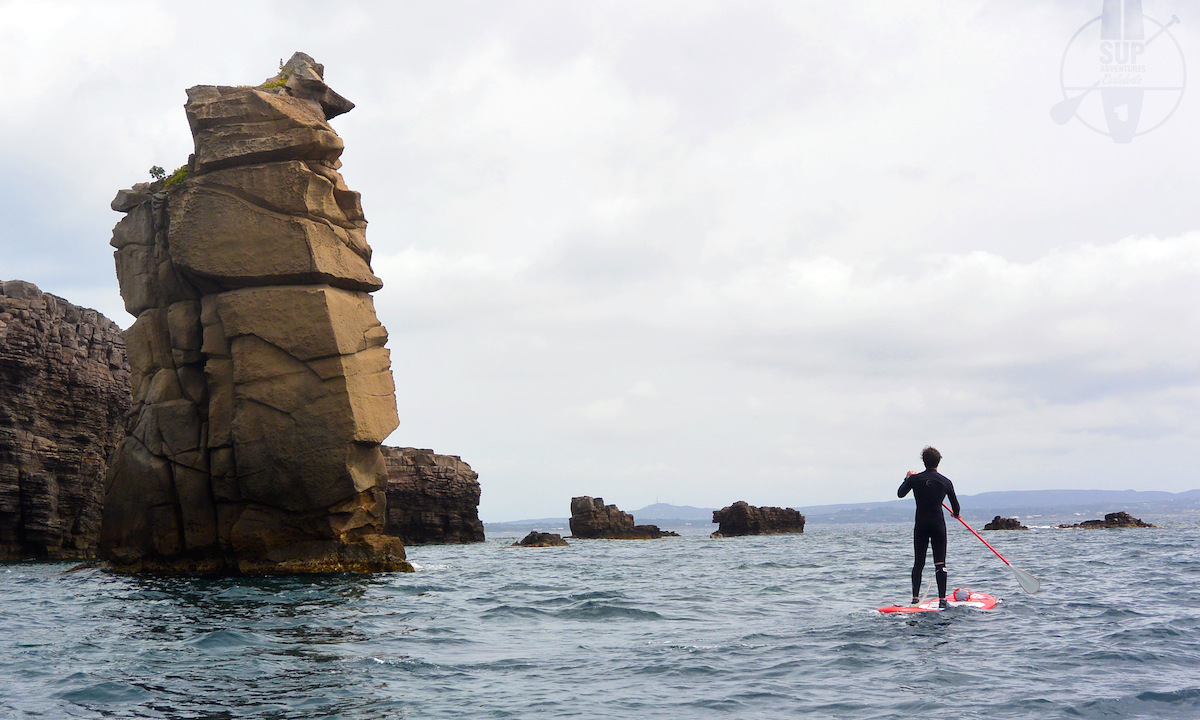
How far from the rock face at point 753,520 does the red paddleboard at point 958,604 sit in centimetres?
5896

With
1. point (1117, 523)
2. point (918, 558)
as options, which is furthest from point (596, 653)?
point (1117, 523)

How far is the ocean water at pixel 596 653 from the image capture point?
7.88 m

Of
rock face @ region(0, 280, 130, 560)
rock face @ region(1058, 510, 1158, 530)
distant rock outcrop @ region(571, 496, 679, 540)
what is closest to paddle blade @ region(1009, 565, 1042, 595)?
rock face @ region(0, 280, 130, 560)

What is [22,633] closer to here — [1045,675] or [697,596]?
[697,596]

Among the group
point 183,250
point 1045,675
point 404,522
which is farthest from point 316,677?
point 404,522

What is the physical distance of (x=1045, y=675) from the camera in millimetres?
8664

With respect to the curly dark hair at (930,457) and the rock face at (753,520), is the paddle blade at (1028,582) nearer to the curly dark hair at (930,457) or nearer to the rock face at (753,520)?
the curly dark hair at (930,457)

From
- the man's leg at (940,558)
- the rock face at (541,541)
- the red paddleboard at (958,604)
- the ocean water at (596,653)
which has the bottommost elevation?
the rock face at (541,541)

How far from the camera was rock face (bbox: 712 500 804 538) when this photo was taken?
73188mm

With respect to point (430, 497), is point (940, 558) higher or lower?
lower

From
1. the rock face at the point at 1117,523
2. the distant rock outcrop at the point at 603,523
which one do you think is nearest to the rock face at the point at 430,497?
the distant rock outcrop at the point at 603,523

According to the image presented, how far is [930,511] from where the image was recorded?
13555 mm

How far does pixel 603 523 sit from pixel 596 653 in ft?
202

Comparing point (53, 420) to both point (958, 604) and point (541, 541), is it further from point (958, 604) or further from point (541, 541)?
point (958, 604)
